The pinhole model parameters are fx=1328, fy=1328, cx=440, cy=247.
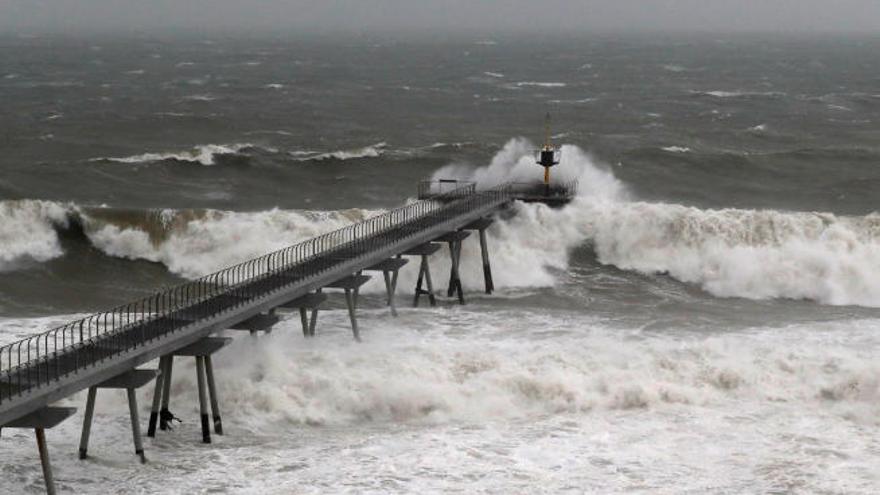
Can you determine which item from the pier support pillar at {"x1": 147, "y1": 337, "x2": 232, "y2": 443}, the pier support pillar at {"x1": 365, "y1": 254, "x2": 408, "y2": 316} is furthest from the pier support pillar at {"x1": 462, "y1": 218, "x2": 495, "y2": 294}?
the pier support pillar at {"x1": 147, "y1": 337, "x2": 232, "y2": 443}

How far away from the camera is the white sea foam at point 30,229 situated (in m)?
A: 44.7

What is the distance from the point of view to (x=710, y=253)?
149 ft

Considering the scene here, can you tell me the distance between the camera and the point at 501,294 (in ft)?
134

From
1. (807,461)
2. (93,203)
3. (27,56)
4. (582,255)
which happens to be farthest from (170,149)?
(27,56)

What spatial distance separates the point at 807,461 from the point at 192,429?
12.1 m

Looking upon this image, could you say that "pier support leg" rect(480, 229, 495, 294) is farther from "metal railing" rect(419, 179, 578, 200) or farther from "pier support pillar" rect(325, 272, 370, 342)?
"pier support pillar" rect(325, 272, 370, 342)

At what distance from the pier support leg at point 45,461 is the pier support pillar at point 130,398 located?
175 centimetres

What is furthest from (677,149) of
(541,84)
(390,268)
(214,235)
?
(541,84)

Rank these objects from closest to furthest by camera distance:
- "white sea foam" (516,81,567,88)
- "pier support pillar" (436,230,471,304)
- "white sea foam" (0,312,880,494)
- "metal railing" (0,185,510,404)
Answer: "metal railing" (0,185,510,404) < "white sea foam" (0,312,880,494) < "pier support pillar" (436,230,471,304) < "white sea foam" (516,81,567,88)

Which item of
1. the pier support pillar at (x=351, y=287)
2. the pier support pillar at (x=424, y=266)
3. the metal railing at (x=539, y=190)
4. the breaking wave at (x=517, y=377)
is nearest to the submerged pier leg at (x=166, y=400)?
the breaking wave at (x=517, y=377)

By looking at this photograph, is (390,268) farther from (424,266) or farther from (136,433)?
(136,433)

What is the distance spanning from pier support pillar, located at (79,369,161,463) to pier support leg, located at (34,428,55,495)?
1745 mm

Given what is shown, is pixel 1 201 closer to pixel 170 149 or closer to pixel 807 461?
pixel 170 149

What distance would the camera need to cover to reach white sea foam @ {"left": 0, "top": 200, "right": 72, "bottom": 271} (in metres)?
44.7
